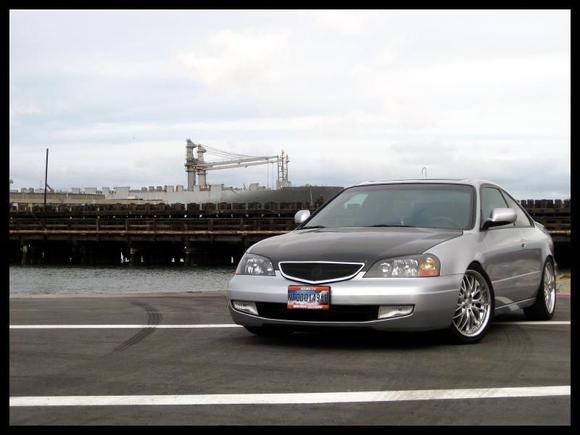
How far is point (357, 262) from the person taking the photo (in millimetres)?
6398

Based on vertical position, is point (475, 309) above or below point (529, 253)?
below

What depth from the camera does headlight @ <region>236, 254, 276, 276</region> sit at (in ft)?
22.1

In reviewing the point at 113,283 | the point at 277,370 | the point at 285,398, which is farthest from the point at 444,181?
the point at 113,283

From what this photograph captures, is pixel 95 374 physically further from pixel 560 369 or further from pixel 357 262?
pixel 560 369

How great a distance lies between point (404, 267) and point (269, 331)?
4.70 feet

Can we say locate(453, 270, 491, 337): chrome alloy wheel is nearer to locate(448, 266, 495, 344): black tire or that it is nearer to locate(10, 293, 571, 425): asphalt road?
locate(448, 266, 495, 344): black tire

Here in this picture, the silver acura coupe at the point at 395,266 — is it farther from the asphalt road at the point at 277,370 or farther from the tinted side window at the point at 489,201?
the asphalt road at the point at 277,370

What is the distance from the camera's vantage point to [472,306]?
22.5ft

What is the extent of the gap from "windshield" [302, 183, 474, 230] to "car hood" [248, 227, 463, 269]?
0.21 metres

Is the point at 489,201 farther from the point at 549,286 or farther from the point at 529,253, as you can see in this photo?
the point at 549,286

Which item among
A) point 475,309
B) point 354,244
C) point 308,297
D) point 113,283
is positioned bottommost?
point 113,283
